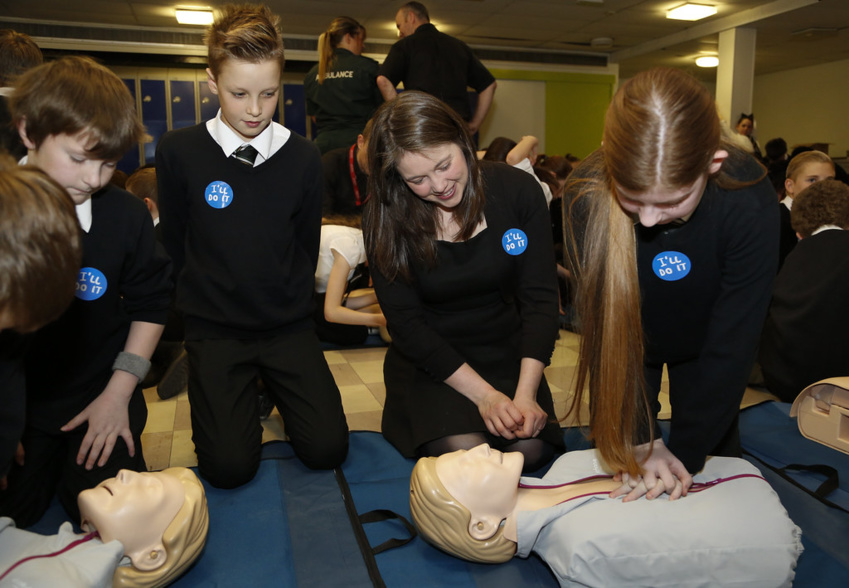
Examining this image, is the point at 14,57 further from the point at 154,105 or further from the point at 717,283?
the point at 154,105

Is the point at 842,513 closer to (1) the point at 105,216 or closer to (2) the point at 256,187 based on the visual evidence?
(2) the point at 256,187

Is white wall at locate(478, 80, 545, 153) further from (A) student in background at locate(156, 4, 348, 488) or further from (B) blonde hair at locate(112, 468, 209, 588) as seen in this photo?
(B) blonde hair at locate(112, 468, 209, 588)

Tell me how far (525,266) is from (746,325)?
0.72 metres

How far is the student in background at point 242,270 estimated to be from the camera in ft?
6.13

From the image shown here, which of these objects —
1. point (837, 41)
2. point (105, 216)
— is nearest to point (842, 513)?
point (105, 216)

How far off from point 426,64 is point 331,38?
0.62 metres

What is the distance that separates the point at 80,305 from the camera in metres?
1.64

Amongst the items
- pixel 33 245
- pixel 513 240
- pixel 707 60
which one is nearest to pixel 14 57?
pixel 33 245

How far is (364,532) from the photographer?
5.29 feet

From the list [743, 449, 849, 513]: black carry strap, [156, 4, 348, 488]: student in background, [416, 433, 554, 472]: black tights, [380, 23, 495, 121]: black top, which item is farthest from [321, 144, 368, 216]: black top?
[743, 449, 849, 513]: black carry strap

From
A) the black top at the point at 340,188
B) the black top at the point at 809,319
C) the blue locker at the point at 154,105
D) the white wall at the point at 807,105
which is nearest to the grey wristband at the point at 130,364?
the black top at the point at 340,188

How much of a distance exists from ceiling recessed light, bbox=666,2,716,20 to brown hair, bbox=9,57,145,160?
6960 mm

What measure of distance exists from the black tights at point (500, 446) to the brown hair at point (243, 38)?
45.5 inches

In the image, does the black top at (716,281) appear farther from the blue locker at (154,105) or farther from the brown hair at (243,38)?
the blue locker at (154,105)
